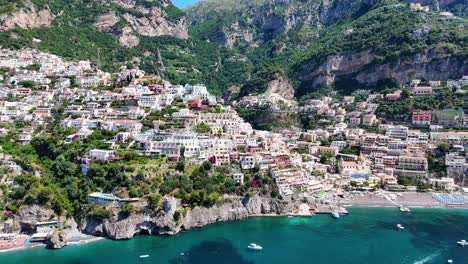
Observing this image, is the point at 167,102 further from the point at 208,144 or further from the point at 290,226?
the point at 290,226

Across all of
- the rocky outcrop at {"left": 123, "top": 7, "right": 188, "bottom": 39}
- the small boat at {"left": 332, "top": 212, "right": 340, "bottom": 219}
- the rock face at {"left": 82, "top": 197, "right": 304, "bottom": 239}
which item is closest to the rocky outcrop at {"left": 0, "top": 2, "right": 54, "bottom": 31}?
the rocky outcrop at {"left": 123, "top": 7, "right": 188, "bottom": 39}

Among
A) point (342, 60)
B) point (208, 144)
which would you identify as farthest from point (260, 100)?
point (208, 144)

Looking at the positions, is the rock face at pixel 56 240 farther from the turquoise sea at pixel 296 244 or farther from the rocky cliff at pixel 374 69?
the rocky cliff at pixel 374 69

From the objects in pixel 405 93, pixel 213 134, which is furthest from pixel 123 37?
pixel 213 134

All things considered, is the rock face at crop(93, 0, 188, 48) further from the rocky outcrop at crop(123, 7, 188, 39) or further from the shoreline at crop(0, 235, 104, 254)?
the shoreline at crop(0, 235, 104, 254)

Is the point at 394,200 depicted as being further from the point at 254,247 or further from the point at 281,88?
the point at 281,88

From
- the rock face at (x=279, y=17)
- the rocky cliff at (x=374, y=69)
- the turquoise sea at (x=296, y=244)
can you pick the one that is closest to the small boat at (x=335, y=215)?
the turquoise sea at (x=296, y=244)
